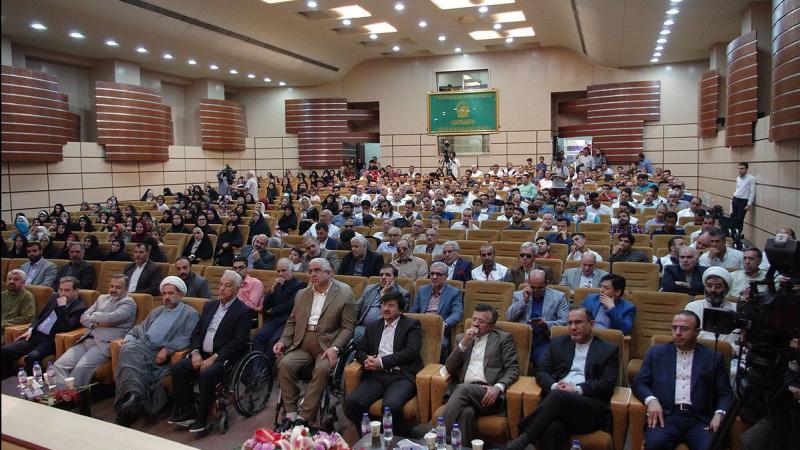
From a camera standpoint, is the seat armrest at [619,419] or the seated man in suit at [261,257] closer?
the seat armrest at [619,419]

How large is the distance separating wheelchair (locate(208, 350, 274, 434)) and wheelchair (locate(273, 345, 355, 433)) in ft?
0.90

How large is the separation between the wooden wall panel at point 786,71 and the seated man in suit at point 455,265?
4364 millimetres

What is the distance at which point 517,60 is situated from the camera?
19.2 m

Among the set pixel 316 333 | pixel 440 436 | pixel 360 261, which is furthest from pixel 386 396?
pixel 360 261

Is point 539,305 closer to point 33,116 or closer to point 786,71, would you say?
point 786,71

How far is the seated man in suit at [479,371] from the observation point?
12.0ft

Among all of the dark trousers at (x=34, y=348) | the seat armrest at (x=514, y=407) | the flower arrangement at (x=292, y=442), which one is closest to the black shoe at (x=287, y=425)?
the seat armrest at (x=514, y=407)

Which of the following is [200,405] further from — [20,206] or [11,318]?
[20,206]

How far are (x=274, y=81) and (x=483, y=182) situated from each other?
8.69 metres

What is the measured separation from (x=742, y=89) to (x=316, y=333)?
898cm

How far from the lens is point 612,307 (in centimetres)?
446

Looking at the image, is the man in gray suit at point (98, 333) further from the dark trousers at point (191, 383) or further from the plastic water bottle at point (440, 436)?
the plastic water bottle at point (440, 436)

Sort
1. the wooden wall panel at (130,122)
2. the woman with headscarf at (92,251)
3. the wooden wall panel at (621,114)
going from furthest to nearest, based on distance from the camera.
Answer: the wooden wall panel at (621,114) → the wooden wall panel at (130,122) → the woman with headscarf at (92,251)

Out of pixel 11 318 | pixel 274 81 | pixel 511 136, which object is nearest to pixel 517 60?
pixel 511 136
